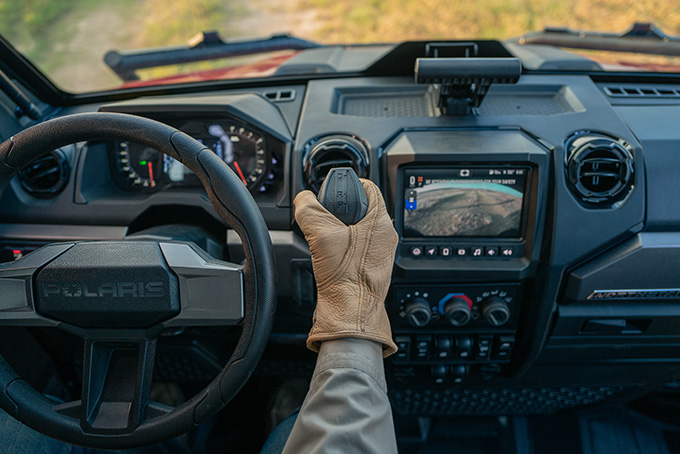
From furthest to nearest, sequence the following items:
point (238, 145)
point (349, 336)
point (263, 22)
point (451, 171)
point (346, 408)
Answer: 1. point (263, 22)
2. point (238, 145)
3. point (451, 171)
4. point (349, 336)
5. point (346, 408)

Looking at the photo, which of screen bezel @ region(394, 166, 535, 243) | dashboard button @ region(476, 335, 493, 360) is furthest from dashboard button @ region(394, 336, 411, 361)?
screen bezel @ region(394, 166, 535, 243)

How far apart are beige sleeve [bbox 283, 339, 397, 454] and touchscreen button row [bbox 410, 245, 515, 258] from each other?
19.5 inches

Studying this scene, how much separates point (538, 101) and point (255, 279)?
3.78 ft

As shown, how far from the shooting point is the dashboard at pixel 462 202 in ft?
4.42

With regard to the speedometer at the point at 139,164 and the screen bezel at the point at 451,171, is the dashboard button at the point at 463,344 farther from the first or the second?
the speedometer at the point at 139,164

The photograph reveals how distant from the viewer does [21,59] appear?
5.40ft

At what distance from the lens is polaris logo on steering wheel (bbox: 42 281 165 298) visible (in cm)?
99

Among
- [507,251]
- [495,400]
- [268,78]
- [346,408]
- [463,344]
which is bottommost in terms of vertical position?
[495,400]

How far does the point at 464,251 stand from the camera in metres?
1.40

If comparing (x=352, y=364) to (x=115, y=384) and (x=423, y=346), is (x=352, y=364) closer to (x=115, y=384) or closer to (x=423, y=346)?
(x=115, y=384)

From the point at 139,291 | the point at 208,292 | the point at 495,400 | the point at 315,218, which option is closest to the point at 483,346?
the point at 495,400

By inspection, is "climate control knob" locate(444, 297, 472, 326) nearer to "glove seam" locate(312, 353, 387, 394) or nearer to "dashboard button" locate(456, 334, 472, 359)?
"dashboard button" locate(456, 334, 472, 359)

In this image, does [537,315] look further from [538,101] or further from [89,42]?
[89,42]

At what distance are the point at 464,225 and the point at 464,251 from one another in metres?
0.08
